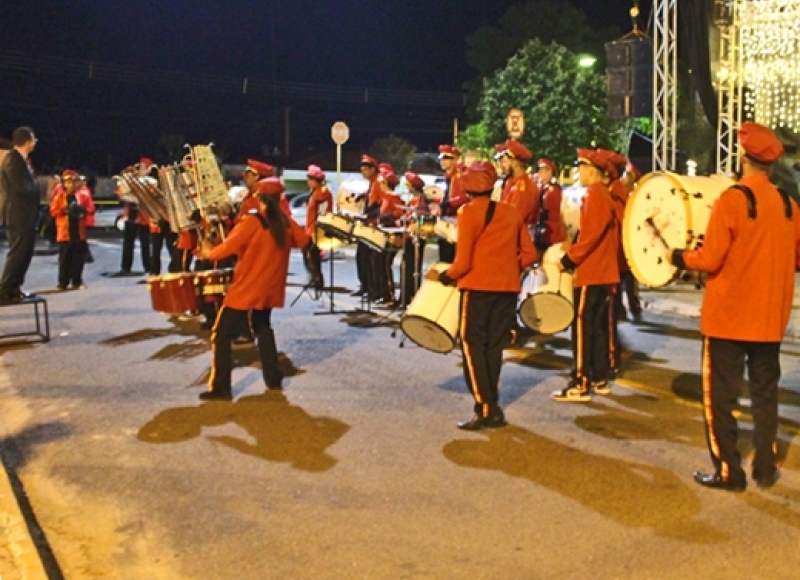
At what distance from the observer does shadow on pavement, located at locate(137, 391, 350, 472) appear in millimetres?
6262

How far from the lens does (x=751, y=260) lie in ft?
17.1

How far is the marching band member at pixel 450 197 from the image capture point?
1087cm

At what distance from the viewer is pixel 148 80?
55.4 m

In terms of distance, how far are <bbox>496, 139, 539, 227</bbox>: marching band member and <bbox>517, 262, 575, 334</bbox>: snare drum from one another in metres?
1.15

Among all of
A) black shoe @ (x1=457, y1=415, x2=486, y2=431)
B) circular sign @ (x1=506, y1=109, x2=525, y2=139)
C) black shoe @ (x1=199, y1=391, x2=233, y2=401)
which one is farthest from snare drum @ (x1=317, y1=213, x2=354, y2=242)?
circular sign @ (x1=506, y1=109, x2=525, y2=139)

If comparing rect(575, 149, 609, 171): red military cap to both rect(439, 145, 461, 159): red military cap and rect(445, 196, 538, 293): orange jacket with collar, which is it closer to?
rect(445, 196, 538, 293): orange jacket with collar

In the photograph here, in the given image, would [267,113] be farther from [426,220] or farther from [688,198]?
[688,198]

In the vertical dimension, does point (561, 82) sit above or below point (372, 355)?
above

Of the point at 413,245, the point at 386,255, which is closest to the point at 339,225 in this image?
the point at 413,245

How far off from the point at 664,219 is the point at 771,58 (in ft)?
35.8

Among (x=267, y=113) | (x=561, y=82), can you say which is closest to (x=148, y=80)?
(x=267, y=113)

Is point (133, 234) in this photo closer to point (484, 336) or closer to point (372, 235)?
point (372, 235)

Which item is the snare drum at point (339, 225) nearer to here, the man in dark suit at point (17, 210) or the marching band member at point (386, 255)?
the marching band member at point (386, 255)

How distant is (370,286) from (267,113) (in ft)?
162
